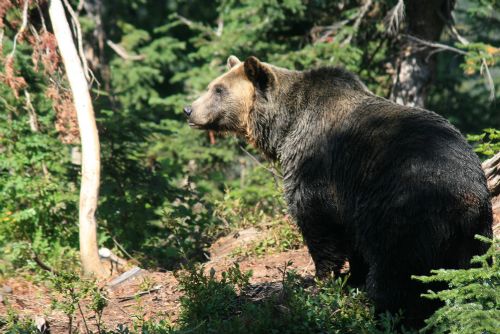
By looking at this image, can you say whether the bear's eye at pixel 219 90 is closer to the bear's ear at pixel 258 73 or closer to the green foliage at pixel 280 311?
the bear's ear at pixel 258 73

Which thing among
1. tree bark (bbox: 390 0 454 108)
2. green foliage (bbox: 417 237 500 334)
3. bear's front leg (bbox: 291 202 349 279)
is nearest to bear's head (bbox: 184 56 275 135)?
bear's front leg (bbox: 291 202 349 279)

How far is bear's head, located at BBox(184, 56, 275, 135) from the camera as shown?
23.7 ft

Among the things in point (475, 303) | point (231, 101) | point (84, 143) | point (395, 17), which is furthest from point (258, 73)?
point (395, 17)

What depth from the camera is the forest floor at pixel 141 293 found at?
6.39 metres

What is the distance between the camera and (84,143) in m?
8.26

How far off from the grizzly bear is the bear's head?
0.01 m

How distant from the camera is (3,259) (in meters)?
9.15

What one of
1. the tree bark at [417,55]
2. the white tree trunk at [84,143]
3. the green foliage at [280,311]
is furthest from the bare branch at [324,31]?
the green foliage at [280,311]

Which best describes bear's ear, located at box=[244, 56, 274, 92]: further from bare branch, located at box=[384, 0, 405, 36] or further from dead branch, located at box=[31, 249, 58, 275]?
bare branch, located at box=[384, 0, 405, 36]

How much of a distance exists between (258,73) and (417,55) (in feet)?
19.1

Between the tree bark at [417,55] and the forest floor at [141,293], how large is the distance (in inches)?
182

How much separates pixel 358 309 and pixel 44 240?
5.93m

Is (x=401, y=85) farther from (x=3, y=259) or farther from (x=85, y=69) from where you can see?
(x=3, y=259)

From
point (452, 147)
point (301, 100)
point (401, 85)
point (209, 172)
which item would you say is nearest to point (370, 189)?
point (452, 147)
